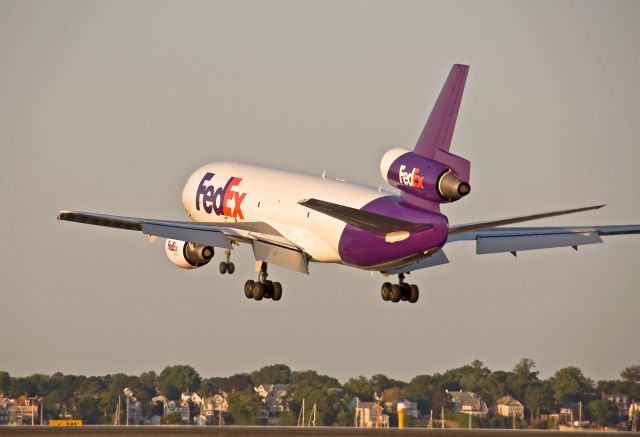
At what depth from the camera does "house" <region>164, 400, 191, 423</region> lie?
132125 mm

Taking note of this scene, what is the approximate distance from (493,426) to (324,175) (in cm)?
2971

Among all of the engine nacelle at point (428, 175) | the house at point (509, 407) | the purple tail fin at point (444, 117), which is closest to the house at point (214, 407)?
the house at point (509, 407)

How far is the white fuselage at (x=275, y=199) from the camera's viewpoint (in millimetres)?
87500

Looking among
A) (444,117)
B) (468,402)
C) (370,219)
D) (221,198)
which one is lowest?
(468,402)

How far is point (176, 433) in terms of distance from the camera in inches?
3469

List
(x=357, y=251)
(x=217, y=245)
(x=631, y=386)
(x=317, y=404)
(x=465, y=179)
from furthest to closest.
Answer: (x=317, y=404) < (x=631, y=386) < (x=217, y=245) < (x=357, y=251) < (x=465, y=179)

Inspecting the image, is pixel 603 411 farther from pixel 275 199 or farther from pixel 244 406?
pixel 275 199

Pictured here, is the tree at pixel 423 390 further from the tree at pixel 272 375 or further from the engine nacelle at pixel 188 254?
the engine nacelle at pixel 188 254

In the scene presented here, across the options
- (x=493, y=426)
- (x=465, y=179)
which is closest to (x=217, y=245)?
(x=465, y=179)

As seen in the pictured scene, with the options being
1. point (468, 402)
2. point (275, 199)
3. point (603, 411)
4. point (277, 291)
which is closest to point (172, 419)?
point (468, 402)

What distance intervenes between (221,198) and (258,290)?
24.2ft

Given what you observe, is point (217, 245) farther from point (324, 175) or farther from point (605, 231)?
point (605, 231)

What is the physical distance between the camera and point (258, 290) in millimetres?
92250

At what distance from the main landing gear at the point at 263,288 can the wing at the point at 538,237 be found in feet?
30.9
